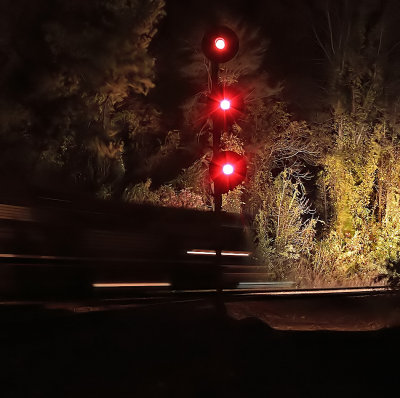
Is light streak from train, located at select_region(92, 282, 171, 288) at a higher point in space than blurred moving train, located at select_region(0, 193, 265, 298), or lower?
lower

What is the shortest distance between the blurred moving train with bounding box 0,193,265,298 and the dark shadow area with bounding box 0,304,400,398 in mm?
492

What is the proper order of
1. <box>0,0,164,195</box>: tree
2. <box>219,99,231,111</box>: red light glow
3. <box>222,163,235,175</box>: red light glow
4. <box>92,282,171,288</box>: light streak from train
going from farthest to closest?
<box>0,0,164,195</box>: tree < <box>219,99,231,111</box>: red light glow < <box>222,163,235,175</box>: red light glow < <box>92,282,171,288</box>: light streak from train

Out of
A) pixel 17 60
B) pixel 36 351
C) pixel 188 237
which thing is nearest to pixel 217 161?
pixel 188 237

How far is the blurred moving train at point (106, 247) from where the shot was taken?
824cm

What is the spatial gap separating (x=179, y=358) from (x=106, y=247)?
2084 mm

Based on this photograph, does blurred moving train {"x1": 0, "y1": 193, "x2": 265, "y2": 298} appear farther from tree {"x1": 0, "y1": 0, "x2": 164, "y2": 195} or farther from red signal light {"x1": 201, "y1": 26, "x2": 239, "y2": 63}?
tree {"x1": 0, "y1": 0, "x2": 164, "y2": 195}

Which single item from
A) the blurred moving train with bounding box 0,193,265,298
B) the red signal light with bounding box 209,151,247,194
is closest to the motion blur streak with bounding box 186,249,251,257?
the blurred moving train with bounding box 0,193,265,298

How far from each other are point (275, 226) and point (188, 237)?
11.8 meters

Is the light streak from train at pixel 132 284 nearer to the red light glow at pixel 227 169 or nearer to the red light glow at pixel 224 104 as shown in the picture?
the red light glow at pixel 227 169

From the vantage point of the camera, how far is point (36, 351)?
7312 mm

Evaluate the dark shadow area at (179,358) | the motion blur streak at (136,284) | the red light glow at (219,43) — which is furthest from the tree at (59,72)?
the dark shadow area at (179,358)

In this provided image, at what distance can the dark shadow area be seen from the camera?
6.88 m

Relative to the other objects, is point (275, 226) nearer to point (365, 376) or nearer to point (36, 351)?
point (365, 376)

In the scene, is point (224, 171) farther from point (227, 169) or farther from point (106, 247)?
point (106, 247)
